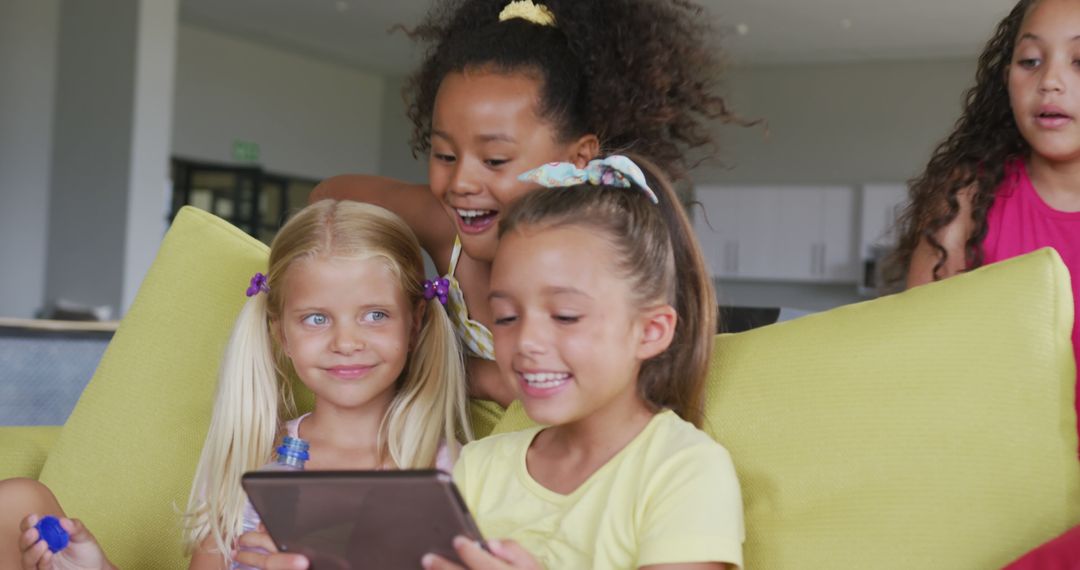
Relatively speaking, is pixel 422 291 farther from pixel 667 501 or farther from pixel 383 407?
pixel 667 501

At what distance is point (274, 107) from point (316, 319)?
10.4 metres

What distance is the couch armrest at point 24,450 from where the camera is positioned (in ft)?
6.87

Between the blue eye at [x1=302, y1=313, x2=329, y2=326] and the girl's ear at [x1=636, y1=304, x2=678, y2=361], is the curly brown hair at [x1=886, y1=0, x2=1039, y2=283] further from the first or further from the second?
the blue eye at [x1=302, y1=313, x2=329, y2=326]

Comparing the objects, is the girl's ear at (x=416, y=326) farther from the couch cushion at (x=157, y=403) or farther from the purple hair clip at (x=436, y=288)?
the couch cushion at (x=157, y=403)

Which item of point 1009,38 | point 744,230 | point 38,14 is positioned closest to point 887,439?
point 1009,38

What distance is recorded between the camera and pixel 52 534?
163 cm

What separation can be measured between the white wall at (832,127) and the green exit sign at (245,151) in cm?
412

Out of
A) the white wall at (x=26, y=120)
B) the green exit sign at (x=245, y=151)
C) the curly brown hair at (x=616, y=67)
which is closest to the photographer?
the curly brown hair at (x=616, y=67)

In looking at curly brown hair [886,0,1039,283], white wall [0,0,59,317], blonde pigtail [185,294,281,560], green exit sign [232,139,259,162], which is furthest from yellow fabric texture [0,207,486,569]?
green exit sign [232,139,259,162]

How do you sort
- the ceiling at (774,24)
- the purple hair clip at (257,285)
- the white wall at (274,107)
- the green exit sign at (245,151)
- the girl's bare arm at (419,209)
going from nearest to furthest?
1. the purple hair clip at (257,285)
2. the girl's bare arm at (419,209)
3. the ceiling at (774,24)
4. the white wall at (274,107)
5. the green exit sign at (245,151)

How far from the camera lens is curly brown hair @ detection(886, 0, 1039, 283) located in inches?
80.4

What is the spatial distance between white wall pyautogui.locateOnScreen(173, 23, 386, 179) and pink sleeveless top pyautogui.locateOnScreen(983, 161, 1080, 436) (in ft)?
31.3

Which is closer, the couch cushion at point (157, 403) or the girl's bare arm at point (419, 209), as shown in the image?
the couch cushion at point (157, 403)

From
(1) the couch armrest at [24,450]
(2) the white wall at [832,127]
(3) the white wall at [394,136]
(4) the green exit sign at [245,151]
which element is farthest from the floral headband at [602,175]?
(3) the white wall at [394,136]
